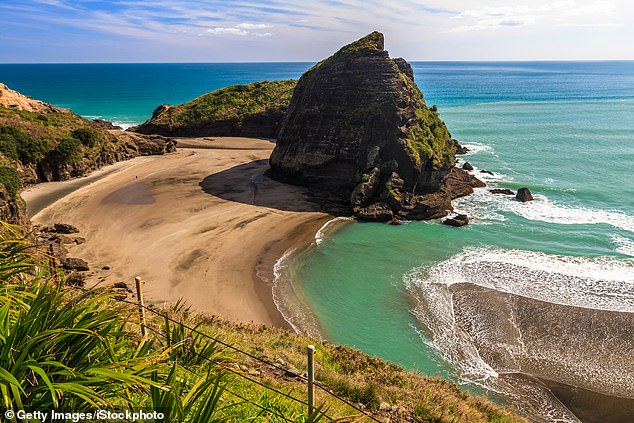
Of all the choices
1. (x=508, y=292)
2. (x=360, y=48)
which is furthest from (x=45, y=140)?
(x=508, y=292)

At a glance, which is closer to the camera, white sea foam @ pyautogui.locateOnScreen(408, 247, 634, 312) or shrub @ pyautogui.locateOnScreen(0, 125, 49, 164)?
white sea foam @ pyautogui.locateOnScreen(408, 247, 634, 312)

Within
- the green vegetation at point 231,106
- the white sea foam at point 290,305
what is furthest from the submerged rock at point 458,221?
the green vegetation at point 231,106

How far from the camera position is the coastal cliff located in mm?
37656

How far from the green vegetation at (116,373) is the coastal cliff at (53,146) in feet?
90.5

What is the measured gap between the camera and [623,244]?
92.9 ft

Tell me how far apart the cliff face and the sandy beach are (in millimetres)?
19148

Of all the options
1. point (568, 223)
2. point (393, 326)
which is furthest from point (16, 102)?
point (568, 223)

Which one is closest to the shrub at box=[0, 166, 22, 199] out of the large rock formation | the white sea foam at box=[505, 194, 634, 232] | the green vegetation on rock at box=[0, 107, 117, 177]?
the green vegetation on rock at box=[0, 107, 117, 177]

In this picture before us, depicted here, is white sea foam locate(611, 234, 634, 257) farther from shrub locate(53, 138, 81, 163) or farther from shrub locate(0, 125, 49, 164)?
shrub locate(0, 125, 49, 164)

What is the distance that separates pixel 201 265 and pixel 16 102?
1830 inches

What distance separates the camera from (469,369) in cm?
1694

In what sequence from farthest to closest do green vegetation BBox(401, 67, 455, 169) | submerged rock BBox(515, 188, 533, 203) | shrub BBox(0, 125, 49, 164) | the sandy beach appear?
submerged rock BBox(515, 188, 533, 203) < green vegetation BBox(401, 67, 455, 169) < shrub BBox(0, 125, 49, 164) < the sandy beach

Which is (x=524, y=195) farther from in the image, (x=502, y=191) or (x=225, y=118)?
(x=225, y=118)

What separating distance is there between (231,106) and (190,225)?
43.8m
